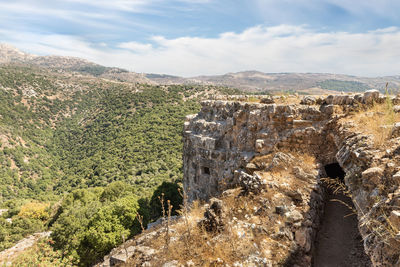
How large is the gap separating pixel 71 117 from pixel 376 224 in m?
114

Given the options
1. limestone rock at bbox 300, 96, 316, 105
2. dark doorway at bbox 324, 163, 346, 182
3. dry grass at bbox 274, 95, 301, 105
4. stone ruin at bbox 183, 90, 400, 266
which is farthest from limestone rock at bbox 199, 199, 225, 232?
dry grass at bbox 274, 95, 301, 105

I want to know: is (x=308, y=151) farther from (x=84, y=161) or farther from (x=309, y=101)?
(x=84, y=161)

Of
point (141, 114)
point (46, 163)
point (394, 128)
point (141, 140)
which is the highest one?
point (394, 128)

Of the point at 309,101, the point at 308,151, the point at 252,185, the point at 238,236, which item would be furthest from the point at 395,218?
the point at 309,101

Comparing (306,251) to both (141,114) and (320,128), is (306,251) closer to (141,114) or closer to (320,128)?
(320,128)

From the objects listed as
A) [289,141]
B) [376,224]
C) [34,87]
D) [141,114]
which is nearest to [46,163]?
[141,114]

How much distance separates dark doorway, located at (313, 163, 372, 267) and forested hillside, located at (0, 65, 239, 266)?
1721cm

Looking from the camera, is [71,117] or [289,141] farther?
[71,117]

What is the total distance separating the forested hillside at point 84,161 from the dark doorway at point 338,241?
17205 mm

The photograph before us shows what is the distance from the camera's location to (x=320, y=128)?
1120 cm

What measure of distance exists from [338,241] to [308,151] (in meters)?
4.46

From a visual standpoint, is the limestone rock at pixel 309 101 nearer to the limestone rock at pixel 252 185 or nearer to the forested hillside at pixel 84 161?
the limestone rock at pixel 252 185

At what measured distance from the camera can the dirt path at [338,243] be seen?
23.0 ft

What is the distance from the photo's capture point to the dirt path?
7008 mm
